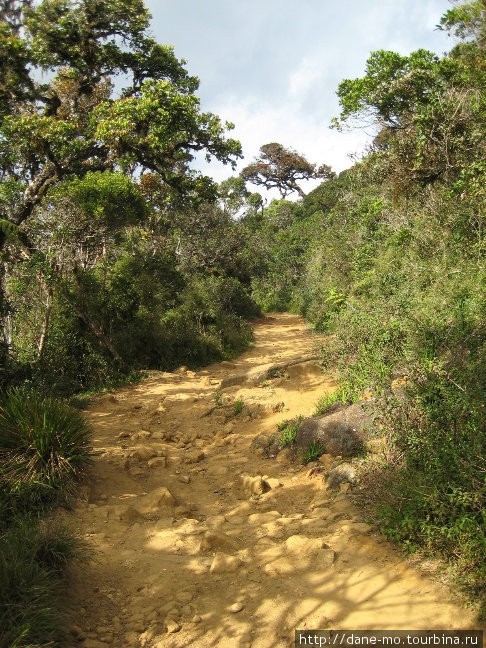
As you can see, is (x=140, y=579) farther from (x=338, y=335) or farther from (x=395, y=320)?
(x=338, y=335)

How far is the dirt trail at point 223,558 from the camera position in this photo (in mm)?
3074

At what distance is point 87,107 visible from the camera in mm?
10141

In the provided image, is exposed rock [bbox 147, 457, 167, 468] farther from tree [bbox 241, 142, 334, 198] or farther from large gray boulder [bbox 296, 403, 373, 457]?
tree [bbox 241, 142, 334, 198]

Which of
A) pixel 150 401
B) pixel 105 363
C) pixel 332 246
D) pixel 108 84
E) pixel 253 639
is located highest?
pixel 108 84

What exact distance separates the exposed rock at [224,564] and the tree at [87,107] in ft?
24.3

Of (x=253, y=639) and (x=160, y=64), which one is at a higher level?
(x=160, y=64)

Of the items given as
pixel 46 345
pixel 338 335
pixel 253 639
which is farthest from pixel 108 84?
pixel 253 639

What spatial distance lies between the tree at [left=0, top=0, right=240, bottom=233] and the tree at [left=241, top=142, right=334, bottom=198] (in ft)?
98.9

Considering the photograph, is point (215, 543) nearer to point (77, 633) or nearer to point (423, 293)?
point (77, 633)

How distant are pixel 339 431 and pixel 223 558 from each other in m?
2.56

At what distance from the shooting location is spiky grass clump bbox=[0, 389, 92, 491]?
4852mm

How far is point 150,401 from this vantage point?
30.9ft

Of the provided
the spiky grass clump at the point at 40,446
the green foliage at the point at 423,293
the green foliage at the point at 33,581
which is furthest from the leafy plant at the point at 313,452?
the green foliage at the point at 33,581

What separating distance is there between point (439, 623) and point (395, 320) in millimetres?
3010
